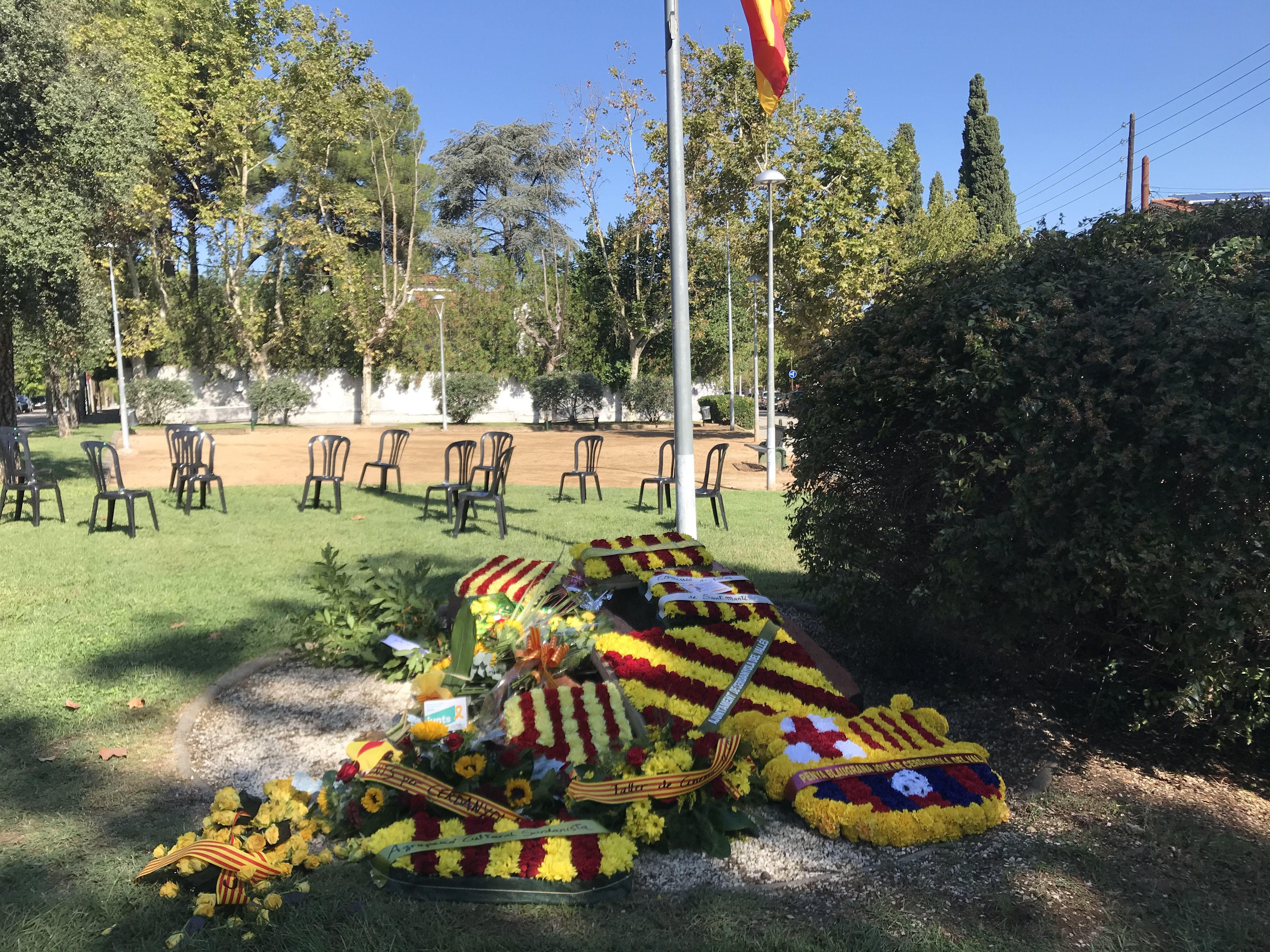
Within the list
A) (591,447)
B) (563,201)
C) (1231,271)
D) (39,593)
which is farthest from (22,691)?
(563,201)

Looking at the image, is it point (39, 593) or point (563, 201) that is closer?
point (39, 593)

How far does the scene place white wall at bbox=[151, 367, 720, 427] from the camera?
128 feet

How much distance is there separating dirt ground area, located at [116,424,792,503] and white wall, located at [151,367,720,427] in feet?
15.6

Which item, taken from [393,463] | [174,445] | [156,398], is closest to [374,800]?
[393,463]

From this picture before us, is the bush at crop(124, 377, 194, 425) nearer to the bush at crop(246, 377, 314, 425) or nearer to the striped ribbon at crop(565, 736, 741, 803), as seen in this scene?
the bush at crop(246, 377, 314, 425)

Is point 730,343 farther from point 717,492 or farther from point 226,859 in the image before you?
point 226,859

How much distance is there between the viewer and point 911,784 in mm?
3256

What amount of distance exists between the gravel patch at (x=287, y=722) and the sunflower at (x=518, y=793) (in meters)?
1.27

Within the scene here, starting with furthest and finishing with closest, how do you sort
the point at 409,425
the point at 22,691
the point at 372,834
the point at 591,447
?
the point at 409,425
the point at 591,447
the point at 22,691
the point at 372,834

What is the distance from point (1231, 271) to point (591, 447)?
10008mm

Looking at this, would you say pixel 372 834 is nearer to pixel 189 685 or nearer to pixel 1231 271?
pixel 189 685

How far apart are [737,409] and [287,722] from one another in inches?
1302

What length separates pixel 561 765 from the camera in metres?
3.36

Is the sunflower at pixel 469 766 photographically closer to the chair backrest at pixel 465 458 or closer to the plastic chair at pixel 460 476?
the plastic chair at pixel 460 476
